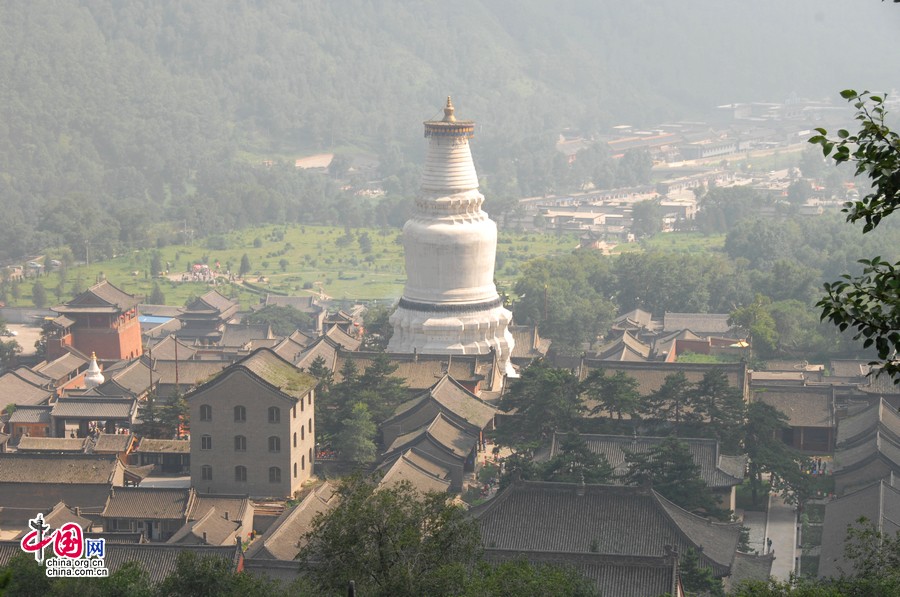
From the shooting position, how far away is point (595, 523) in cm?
3048

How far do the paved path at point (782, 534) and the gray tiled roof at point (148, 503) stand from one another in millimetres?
11792

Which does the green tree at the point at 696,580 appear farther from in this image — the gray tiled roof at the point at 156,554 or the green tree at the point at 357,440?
the green tree at the point at 357,440

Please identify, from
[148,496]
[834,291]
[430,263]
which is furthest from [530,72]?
[834,291]

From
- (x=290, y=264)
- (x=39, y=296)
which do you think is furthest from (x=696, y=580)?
(x=290, y=264)

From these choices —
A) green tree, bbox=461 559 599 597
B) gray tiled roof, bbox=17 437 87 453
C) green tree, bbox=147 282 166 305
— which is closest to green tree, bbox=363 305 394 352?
gray tiled roof, bbox=17 437 87 453

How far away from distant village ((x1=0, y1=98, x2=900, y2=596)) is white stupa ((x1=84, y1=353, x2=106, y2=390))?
8cm

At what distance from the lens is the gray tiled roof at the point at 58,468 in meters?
37.2

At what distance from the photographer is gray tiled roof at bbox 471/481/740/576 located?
30.0 meters

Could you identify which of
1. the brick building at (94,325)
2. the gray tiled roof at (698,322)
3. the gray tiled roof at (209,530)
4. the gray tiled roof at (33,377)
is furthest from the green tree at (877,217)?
the gray tiled roof at (698,322)

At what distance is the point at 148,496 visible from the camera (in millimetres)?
35844

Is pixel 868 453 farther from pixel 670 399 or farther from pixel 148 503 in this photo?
pixel 148 503

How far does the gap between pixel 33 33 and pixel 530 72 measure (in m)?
61.2

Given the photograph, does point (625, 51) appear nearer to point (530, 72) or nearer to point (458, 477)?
point (530, 72)

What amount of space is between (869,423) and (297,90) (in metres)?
127
